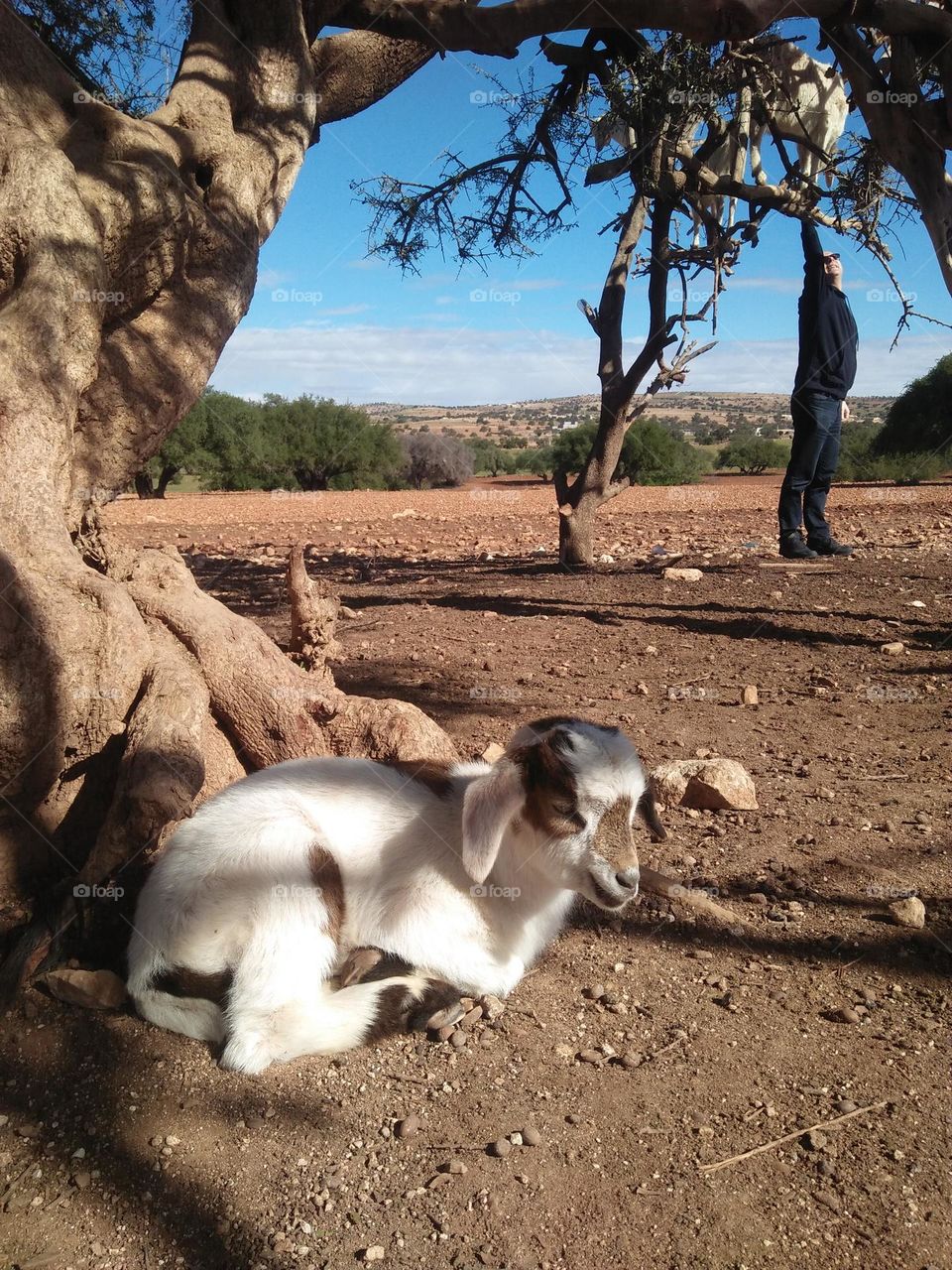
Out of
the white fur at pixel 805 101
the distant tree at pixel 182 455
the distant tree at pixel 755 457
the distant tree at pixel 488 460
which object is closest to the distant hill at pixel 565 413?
the distant tree at pixel 488 460

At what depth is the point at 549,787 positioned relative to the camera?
2.89 metres

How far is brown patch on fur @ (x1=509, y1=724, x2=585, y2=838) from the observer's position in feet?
9.36

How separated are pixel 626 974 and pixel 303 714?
1908 mm

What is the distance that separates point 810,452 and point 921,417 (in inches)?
1064

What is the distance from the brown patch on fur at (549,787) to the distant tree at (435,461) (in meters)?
38.4

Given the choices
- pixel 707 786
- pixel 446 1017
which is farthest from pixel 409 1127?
pixel 707 786

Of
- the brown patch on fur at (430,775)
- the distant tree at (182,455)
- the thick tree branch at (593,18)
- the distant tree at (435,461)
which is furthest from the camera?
the distant tree at (435,461)

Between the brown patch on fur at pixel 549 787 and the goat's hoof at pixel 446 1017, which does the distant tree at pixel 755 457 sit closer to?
the brown patch on fur at pixel 549 787

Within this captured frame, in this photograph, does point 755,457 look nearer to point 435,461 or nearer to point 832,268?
point 435,461

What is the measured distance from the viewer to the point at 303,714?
167 inches

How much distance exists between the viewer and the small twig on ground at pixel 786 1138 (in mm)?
2330

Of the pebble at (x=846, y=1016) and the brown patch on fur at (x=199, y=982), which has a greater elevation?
the brown patch on fur at (x=199, y=982)

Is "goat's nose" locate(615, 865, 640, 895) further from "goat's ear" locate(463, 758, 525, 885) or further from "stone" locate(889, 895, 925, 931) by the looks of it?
"stone" locate(889, 895, 925, 931)

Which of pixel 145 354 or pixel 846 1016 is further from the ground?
pixel 145 354
